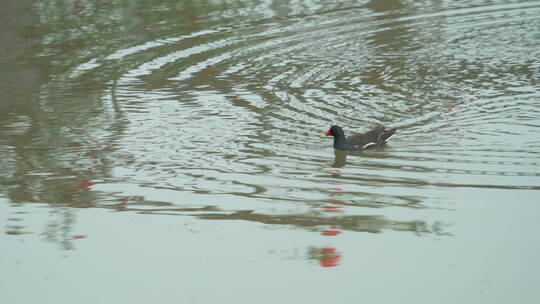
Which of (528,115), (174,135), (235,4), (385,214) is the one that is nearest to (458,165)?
(385,214)

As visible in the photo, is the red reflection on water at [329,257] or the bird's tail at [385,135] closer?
the red reflection on water at [329,257]

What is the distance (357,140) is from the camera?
1099cm

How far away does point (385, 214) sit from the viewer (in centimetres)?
869

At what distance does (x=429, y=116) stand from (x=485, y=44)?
5.23m

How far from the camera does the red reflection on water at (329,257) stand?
25.0ft

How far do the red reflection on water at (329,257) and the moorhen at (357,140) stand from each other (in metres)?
3.12

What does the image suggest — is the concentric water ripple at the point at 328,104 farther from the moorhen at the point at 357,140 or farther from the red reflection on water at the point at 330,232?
the red reflection on water at the point at 330,232

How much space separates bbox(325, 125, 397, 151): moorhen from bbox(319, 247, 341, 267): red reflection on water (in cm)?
312

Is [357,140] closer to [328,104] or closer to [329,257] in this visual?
[328,104]

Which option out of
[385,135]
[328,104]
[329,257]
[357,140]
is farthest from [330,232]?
[328,104]

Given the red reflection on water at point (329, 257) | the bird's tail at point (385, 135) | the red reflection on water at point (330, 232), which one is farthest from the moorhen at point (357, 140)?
the red reflection on water at point (329, 257)

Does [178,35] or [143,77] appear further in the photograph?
[178,35]

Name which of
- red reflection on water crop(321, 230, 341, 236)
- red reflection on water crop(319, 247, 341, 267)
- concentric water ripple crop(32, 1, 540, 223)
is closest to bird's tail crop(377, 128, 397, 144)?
concentric water ripple crop(32, 1, 540, 223)

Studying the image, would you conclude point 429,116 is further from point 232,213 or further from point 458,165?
point 232,213
